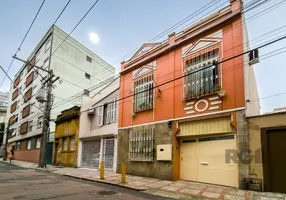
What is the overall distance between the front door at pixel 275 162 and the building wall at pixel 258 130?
0.24 m

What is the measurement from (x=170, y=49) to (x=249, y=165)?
6.94 metres

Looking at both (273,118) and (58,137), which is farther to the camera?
(58,137)

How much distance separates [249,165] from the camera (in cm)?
819

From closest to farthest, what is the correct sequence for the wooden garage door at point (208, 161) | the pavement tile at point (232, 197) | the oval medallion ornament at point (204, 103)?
the pavement tile at point (232, 197) → the wooden garage door at point (208, 161) → the oval medallion ornament at point (204, 103)

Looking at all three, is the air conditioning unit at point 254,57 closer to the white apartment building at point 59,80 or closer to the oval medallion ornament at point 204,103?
the oval medallion ornament at point 204,103

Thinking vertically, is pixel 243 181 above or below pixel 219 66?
below

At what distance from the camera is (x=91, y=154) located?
16562 mm

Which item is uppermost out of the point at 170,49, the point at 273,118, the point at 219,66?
the point at 170,49

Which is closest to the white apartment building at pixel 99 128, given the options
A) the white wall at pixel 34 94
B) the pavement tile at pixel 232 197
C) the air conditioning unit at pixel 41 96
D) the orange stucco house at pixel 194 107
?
the orange stucco house at pixel 194 107

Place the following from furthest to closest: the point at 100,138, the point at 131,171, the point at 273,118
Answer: the point at 100,138 → the point at 131,171 → the point at 273,118

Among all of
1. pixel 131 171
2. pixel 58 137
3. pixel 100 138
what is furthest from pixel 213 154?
pixel 58 137

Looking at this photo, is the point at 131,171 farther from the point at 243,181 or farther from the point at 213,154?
the point at 243,181

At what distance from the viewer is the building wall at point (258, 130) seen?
7.84 meters


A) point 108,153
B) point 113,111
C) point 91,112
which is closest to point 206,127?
point 113,111
